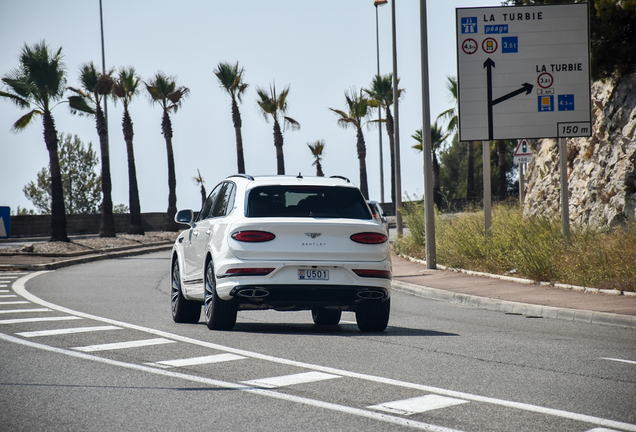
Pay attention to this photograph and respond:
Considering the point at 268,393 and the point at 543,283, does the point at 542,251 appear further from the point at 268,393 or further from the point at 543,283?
the point at 268,393

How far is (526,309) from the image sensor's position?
12305 mm

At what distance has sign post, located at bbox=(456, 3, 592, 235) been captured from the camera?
17734mm

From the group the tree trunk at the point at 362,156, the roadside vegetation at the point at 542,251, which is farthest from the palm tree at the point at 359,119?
the roadside vegetation at the point at 542,251

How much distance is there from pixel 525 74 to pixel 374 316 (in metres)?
9.99

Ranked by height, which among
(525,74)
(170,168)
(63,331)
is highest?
(525,74)

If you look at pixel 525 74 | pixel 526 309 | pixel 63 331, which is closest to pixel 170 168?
pixel 525 74

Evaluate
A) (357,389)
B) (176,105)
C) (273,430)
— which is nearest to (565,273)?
(357,389)

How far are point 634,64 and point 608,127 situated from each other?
184cm

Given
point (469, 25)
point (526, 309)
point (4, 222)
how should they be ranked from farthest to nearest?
point (4, 222) → point (469, 25) → point (526, 309)

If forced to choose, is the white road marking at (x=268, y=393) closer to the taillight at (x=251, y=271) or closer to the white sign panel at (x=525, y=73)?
the taillight at (x=251, y=271)

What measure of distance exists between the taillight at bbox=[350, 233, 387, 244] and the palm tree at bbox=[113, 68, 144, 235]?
1441 inches

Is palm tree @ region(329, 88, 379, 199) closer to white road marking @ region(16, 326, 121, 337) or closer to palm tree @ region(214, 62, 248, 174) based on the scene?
palm tree @ region(214, 62, 248, 174)

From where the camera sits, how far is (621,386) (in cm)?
660

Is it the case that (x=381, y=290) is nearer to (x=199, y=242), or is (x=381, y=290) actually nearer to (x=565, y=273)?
(x=199, y=242)
